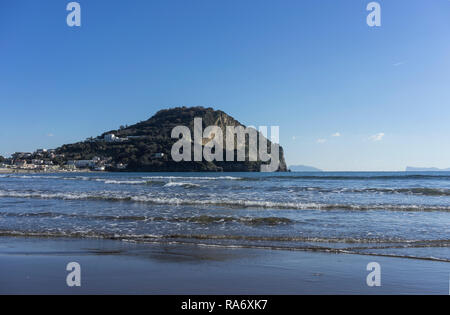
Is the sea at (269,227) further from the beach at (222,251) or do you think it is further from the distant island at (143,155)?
the distant island at (143,155)

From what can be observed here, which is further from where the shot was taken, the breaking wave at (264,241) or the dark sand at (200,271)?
the breaking wave at (264,241)

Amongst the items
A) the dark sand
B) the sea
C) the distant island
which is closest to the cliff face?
the distant island

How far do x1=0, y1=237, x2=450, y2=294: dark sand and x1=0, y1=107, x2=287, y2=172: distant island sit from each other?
9252cm

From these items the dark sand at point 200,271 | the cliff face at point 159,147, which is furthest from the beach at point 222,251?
the cliff face at point 159,147

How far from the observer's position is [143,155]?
102 meters

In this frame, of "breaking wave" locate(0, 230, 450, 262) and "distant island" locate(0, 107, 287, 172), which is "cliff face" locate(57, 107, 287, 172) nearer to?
"distant island" locate(0, 107, 287, 172)

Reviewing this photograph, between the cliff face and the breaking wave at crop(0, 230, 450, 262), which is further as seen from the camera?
the cliff face

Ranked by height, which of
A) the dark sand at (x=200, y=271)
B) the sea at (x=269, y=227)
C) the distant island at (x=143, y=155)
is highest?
the distant island at (x=143, y=155)

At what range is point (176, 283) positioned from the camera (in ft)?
15.8

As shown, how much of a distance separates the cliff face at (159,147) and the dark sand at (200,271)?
92.7m

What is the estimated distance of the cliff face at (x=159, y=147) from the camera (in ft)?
328

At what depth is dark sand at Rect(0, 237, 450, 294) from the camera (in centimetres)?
462

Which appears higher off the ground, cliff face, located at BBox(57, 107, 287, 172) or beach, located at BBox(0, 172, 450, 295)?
cliff face, located at BBox(57, 107, 287, 172)
